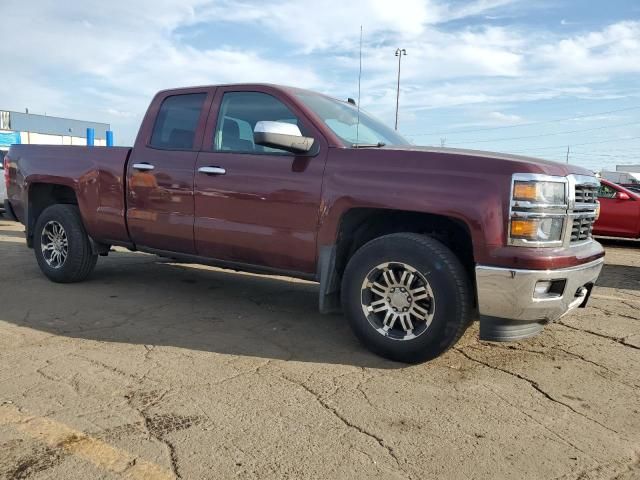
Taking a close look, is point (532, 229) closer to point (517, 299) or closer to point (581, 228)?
point (517, 299)

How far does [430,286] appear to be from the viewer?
3512 mm

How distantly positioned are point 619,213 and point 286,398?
9961 mm

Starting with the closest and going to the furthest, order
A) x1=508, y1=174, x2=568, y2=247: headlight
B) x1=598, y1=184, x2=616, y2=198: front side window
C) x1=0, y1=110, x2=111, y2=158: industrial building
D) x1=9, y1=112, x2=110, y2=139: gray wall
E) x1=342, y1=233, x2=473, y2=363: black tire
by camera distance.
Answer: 1. x1=508, y1=174, x2=568, y2=247: headlight
2. x1=342, y1=233, x2=473, y2=363: black tire
3. x1=598, y1=184, x2=616, y2=198: front side window
4. x1=0, y1=110, x2=111, y2=158: industrial building
5. x1=9, y1=112, x2=110, y2=139: gray wall

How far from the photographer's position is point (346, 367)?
11.9 ft

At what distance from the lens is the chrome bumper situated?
326 centimetres

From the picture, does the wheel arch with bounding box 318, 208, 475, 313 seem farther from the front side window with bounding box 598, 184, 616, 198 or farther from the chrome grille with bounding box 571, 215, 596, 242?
the front side window with bounding box 598, 184, 616, 198

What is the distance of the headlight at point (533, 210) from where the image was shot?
3.25 metres

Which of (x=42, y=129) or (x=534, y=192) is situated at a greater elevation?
(x=42, y=129)

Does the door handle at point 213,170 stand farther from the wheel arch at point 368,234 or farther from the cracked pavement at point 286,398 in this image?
the cracked pavement at point 286,398

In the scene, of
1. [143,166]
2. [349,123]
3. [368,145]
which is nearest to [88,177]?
[143,166]

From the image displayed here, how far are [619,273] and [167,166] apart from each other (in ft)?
20.8

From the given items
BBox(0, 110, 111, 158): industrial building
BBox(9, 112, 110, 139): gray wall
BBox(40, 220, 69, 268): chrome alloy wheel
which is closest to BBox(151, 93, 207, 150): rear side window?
BBox(40, 220, 69, 268): chrome alloy wheel

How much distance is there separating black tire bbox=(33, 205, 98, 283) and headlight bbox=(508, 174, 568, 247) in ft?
14.0

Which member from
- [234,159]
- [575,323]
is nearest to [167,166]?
[234,159]
